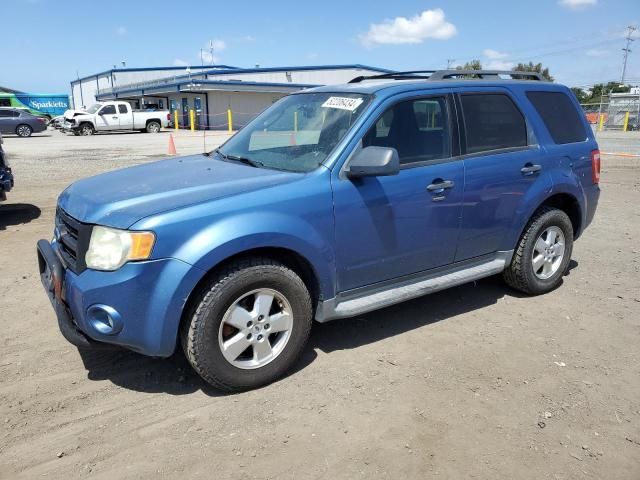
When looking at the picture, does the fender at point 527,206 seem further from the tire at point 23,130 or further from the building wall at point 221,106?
the building wall at point 221,106

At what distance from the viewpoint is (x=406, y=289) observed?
3.86 meters

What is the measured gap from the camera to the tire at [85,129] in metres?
29.5

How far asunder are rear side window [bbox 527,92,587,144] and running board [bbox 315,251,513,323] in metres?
1.24

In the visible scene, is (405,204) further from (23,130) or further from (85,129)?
(85,129)

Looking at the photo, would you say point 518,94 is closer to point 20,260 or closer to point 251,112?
point 20,260

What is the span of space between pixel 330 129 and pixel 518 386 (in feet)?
7.07

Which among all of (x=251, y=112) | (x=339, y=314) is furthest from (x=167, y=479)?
(x=251, y=112)

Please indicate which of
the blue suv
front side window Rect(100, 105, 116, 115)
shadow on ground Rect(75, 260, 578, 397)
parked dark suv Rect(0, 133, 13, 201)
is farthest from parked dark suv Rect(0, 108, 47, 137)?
shadow on ground Rect(75, 260, 578, 397)

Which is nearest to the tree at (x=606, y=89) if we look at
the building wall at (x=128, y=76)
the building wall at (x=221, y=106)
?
the building wall at (x=221, y=106)

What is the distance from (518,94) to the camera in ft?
14.9

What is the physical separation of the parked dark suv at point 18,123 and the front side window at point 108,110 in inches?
137

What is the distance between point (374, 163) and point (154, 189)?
1.39 m

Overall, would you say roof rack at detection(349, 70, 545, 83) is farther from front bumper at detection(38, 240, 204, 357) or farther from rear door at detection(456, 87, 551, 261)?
front bumper at detection(38, 240, 204, 357)

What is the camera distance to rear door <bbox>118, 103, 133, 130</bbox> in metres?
30.9
